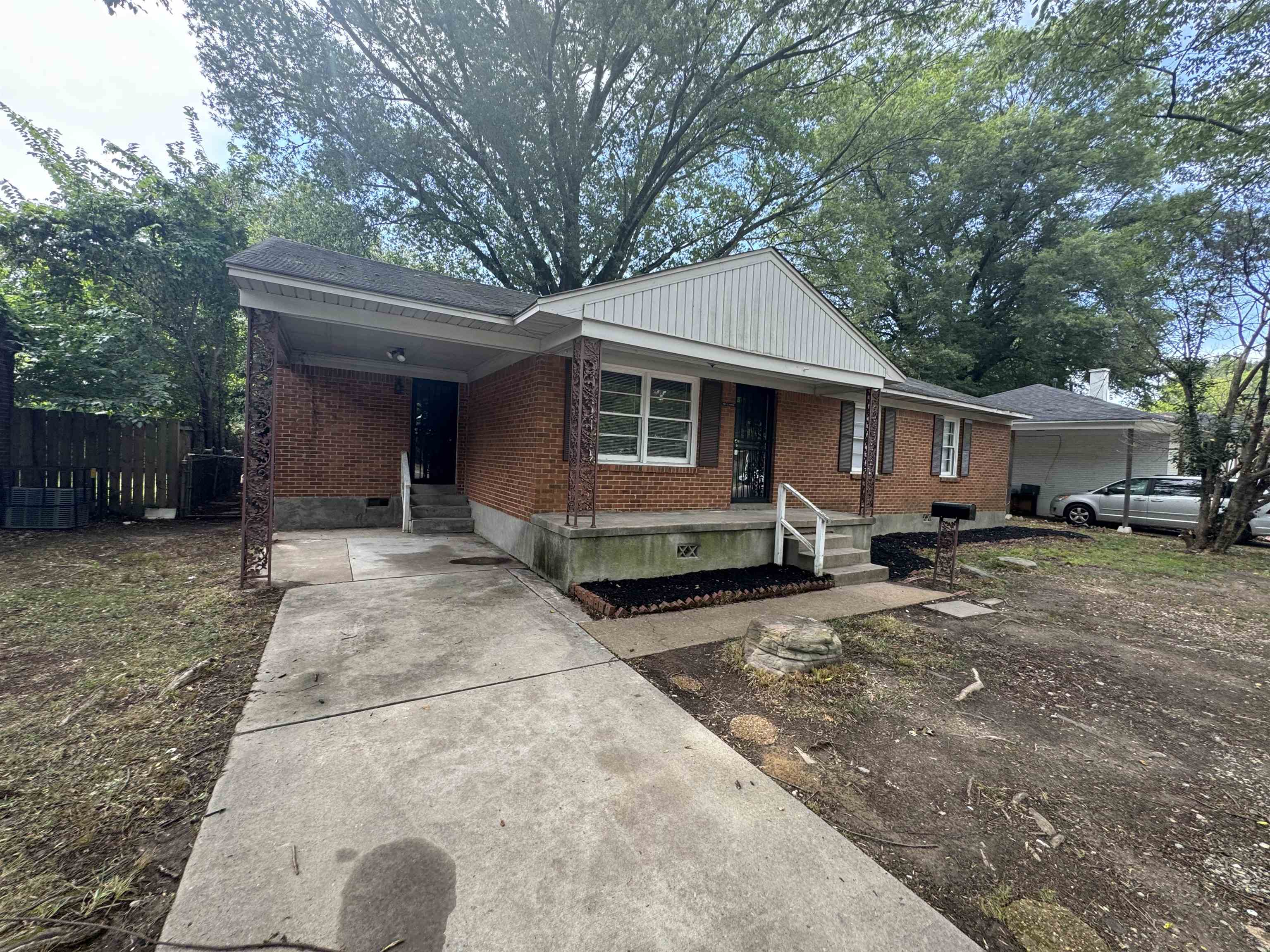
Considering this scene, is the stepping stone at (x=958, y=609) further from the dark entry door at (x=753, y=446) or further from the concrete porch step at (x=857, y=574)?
the dark entry door at (x=753, y=446)

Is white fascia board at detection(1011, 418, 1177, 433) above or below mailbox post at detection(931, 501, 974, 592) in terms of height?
above

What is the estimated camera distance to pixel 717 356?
642cm

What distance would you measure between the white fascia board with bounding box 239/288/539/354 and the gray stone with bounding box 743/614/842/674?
4.42m

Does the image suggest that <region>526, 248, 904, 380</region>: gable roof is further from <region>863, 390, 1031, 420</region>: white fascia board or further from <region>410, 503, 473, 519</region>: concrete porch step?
<region>410, 503, 473, 519</region>: concrete porch step

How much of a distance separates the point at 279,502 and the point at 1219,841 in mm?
10354

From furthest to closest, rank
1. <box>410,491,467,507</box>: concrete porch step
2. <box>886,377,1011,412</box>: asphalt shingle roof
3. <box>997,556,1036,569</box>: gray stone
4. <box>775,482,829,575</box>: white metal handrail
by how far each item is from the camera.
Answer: <box>886,377,1011,412</box>: asphalt shingle roof < <box>410,491,467,507</box>: concrete porch step < <box>997,556,1036,569</box>: gray stone < <box>775,482,829,575</box>: white metal handrail

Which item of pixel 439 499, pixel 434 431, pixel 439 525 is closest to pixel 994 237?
pixel 434 431

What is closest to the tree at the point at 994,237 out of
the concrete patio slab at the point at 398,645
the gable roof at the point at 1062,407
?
the gable roof at the point at 1062,407

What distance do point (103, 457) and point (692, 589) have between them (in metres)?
10.1

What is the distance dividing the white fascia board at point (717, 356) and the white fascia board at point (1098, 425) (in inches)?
349

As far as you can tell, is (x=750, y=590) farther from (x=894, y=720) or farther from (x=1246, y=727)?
(x=1246, y=727)

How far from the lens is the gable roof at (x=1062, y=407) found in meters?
13.7

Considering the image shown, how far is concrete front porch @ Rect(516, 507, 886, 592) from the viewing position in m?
5.55

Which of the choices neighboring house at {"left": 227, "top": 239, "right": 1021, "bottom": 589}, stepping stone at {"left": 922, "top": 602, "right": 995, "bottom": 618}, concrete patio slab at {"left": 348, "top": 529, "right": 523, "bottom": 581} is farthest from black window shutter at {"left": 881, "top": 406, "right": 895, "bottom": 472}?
concrete patio slab at {"left": 348, "top": 529, "right": 523, "bottom": 581}
